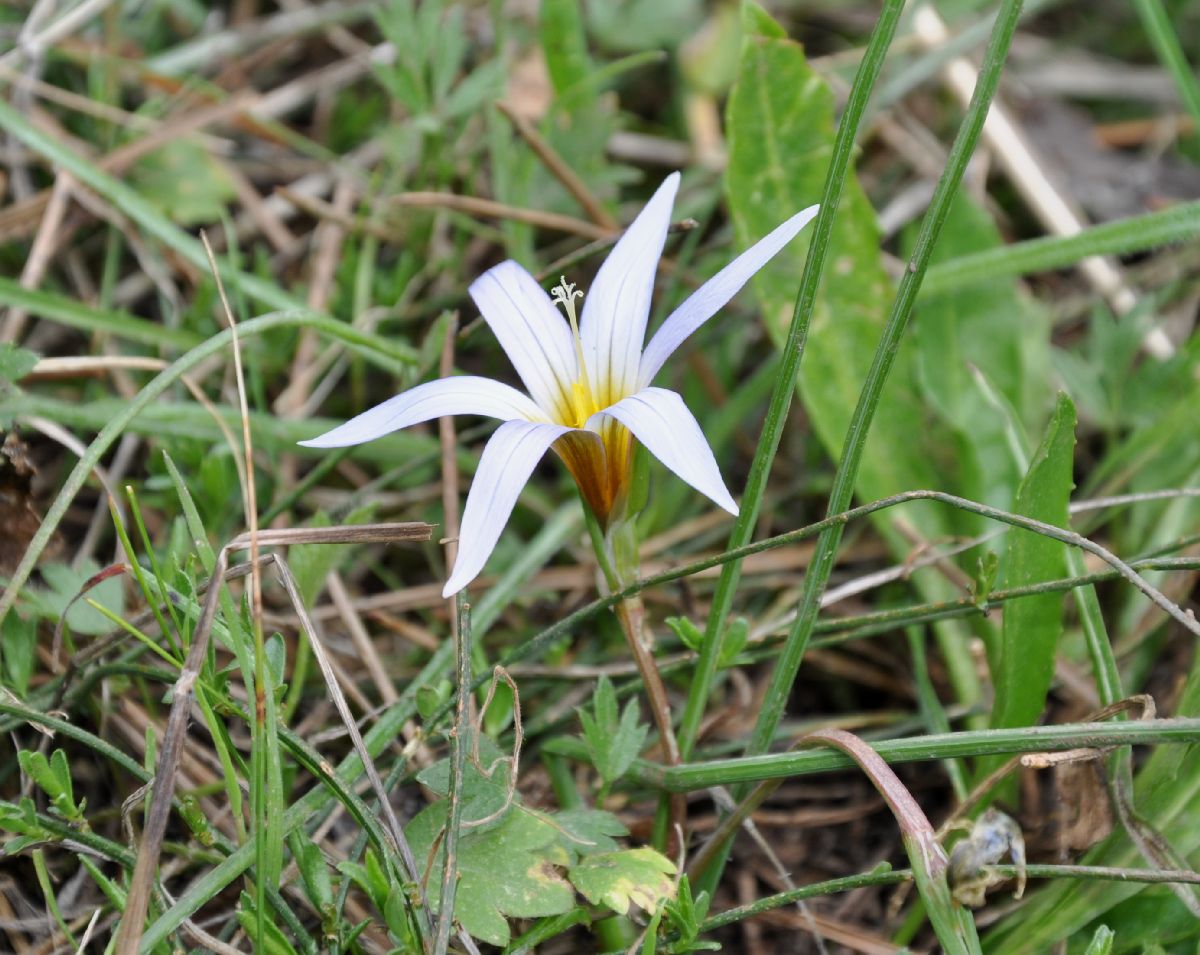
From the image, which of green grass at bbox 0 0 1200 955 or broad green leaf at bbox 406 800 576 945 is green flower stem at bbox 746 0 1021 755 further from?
broad green leaf at bbox 406 800 576 945

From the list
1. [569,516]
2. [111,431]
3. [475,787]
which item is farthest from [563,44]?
[475,787]

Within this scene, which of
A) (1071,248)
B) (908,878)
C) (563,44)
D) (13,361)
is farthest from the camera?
(563,44)

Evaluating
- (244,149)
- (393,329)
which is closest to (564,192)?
(393,329)

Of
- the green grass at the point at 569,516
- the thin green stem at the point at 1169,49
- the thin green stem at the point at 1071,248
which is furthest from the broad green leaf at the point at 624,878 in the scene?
the thin green stem at the point at 1169,49

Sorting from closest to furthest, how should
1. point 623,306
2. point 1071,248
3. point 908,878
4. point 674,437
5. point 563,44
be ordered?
point 674,437 → point 908,878 → point 623,306 → point 1071,248 → point 563,44

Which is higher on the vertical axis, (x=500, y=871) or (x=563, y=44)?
(x=563, y=44)

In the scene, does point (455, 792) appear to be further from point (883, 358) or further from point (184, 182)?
point (184, 182)

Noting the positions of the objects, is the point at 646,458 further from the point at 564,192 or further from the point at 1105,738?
the point at 564,192
